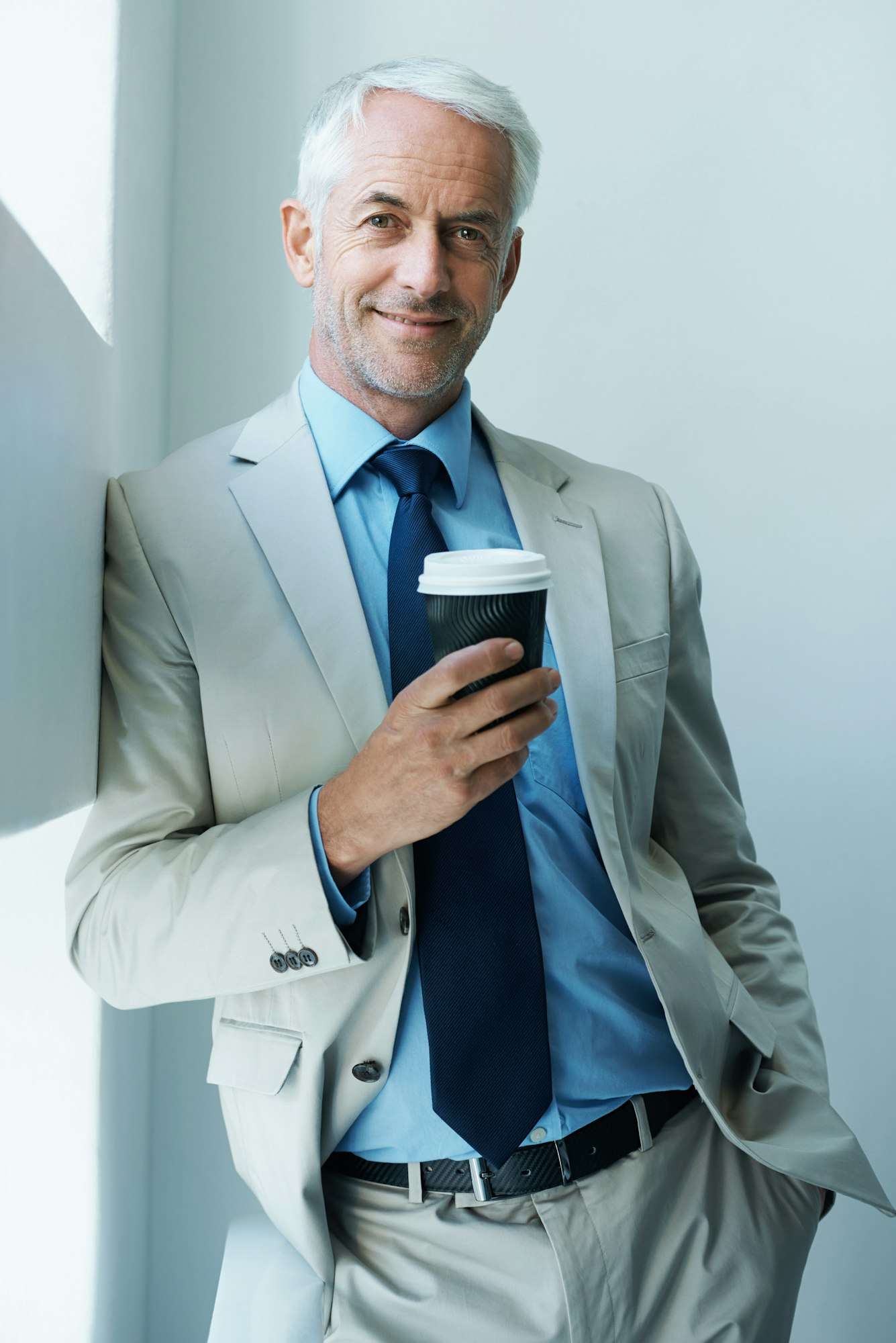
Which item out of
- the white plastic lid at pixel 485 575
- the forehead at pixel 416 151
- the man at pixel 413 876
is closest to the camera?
the white plastic lid at pixel 485 575

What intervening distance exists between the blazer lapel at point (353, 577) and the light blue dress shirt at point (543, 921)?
0.03 meters

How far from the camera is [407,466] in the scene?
55.0 inches

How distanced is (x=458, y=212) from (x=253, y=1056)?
1.00 m

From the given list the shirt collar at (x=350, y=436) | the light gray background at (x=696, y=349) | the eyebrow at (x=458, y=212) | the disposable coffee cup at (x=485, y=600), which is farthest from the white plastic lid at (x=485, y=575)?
the light gray background at (x=696, y=349)

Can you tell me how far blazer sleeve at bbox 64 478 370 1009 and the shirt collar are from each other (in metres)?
0.26

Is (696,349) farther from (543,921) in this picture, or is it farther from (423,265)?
(543,921)

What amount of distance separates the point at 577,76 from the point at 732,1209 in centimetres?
180

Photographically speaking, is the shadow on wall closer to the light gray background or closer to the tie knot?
the tie knot

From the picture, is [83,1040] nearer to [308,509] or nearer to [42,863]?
[42,863]

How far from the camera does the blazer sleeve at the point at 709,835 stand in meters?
1.55

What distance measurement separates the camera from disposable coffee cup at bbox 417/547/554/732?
2.94 ft

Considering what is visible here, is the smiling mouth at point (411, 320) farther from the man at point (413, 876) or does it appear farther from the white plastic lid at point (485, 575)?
the white plastic lid at point (485, 575)

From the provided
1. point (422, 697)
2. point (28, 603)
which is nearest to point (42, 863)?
point (28, 603)

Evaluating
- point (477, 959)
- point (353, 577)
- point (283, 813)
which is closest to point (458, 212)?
point (353, 577)
